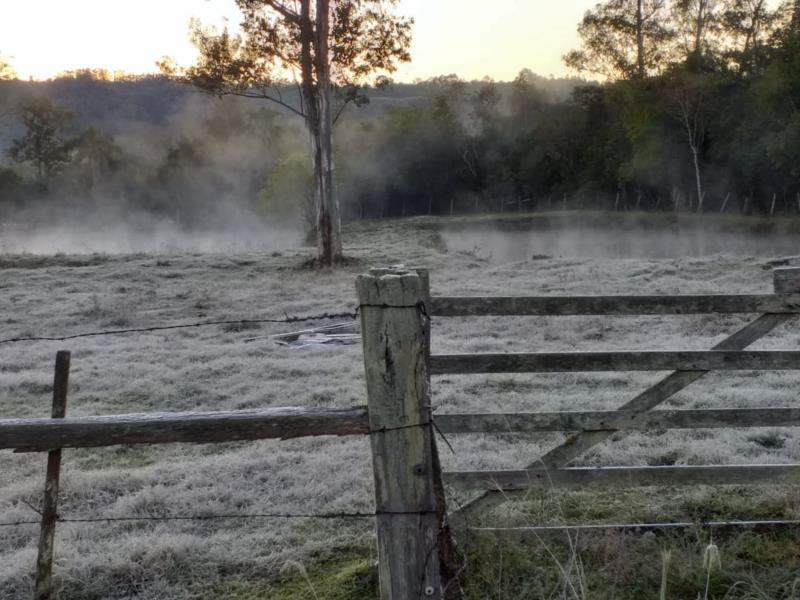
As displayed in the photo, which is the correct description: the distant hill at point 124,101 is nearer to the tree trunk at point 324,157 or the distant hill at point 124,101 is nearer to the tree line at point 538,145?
the tree line at point 538,145

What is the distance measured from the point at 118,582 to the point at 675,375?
337 centimetres

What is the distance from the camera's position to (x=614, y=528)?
4.30 m

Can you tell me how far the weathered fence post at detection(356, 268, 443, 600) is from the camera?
92.4 inches

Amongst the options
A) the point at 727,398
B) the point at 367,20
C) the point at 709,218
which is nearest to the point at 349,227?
the point at 709,218

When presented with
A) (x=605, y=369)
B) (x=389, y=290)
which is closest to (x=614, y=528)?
(x=605, y=369)

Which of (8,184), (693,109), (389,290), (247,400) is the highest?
(693,109)

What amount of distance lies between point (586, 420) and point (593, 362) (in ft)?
1.06

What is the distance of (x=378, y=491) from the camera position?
242 centimetres

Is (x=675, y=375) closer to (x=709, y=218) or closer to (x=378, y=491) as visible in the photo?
(x=378, y=491)

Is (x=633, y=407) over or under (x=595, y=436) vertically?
over

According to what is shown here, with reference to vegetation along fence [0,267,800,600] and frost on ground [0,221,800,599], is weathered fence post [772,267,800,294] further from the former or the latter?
frost on ground [0,221,800,599]

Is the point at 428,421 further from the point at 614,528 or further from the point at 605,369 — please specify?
the point at 614,528

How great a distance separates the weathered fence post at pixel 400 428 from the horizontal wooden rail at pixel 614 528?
1.82 meters

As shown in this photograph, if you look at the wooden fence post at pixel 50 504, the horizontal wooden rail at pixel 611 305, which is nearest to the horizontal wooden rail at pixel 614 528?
the horizontal wooden rail at pixel 611 305
